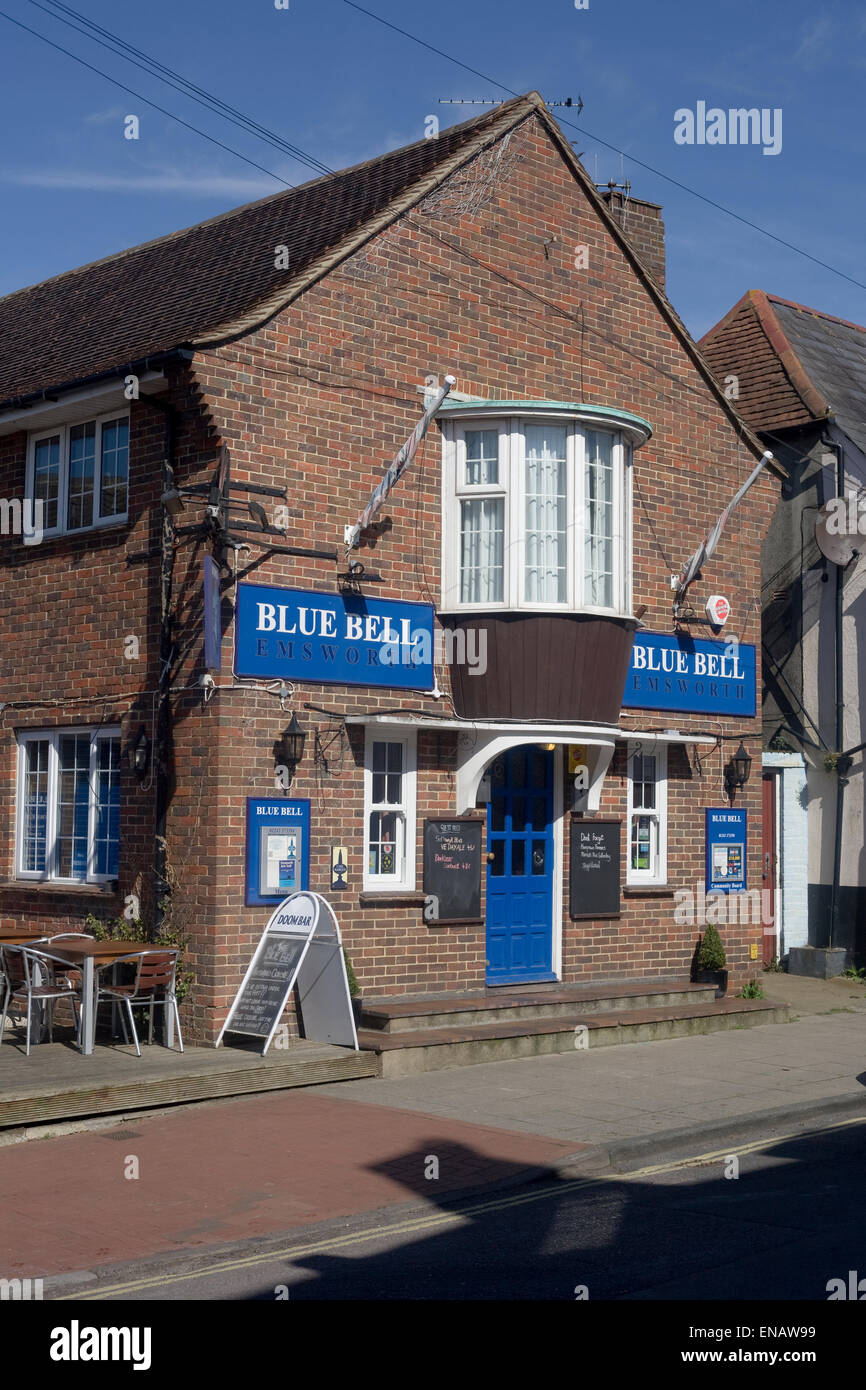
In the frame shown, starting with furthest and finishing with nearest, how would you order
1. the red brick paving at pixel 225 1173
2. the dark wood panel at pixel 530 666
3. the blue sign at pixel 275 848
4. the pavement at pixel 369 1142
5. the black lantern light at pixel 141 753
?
the dark wood panel at pixel 530 666 < the black lantern light at pixel 141 753 < the blue sign at pixel 275 848 < the pavement at pixel 369 1142 < the red brick paving at pixel 225 1173

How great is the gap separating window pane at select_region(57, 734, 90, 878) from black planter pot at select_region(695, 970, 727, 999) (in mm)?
6811

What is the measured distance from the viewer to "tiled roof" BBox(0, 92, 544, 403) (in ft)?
46.3

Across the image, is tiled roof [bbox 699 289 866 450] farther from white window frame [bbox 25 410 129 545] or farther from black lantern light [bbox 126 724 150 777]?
black lantern light [bbox 126 724 150 777]

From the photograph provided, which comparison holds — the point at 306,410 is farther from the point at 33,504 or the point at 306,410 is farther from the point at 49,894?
the point at 49,894

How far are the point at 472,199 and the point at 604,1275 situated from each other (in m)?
11.1

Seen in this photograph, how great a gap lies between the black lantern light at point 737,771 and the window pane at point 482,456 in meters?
4.74

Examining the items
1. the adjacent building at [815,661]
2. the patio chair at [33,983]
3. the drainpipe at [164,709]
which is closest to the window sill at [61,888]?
the patio chair at [33,983]

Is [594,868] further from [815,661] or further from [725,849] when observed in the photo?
[815,661]

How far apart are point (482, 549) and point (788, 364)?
8591 mm

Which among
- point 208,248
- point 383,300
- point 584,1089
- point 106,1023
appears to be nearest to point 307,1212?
point 584,1089

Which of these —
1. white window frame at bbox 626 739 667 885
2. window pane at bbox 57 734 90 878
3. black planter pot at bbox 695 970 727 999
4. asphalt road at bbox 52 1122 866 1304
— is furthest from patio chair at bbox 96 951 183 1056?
black planter pot at bbox 695 970 727 999

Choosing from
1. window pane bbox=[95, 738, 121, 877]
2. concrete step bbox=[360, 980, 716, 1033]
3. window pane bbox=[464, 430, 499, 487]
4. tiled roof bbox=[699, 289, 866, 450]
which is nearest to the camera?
concrete step bbox=[360, 980, 716, 1033]

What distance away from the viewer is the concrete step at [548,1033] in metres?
12.6

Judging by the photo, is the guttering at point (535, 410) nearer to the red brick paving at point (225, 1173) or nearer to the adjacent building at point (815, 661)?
the adjacent building at point (815, 661)
